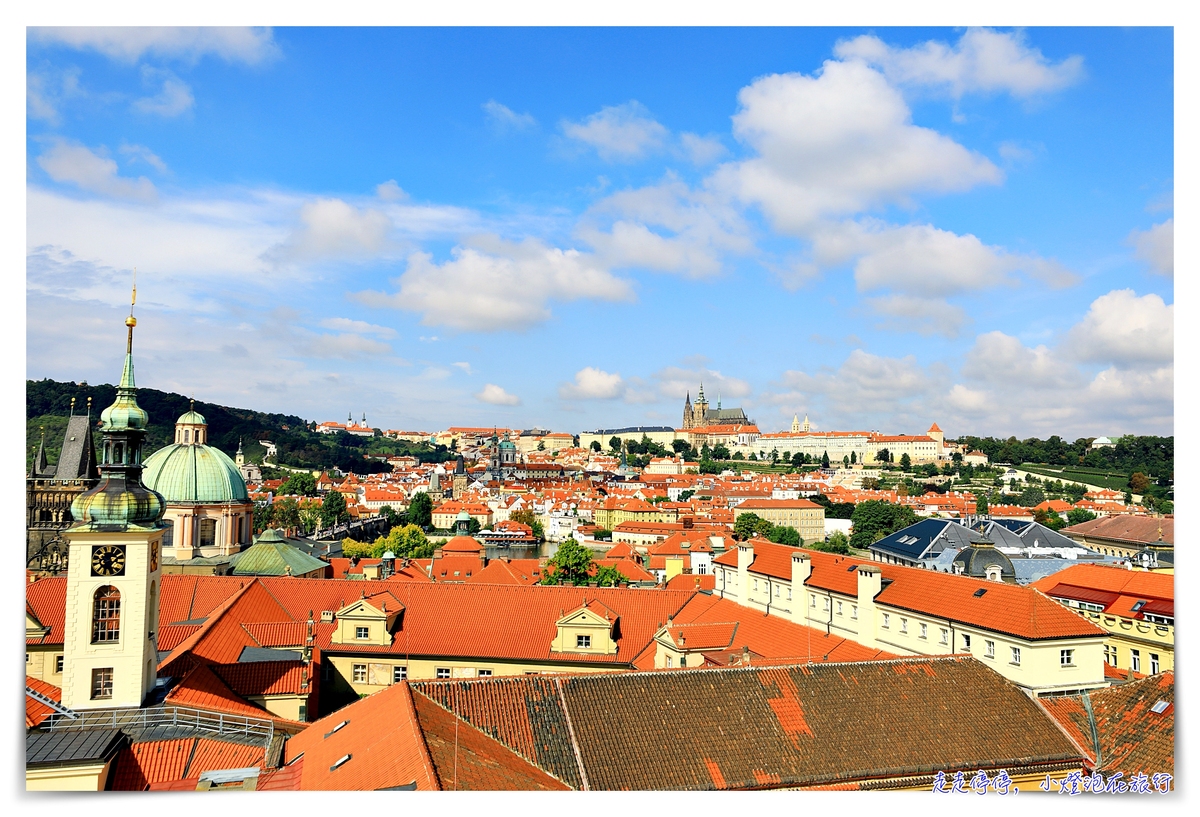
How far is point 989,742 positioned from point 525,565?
80.4 ft

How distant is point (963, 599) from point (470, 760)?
1346 cm

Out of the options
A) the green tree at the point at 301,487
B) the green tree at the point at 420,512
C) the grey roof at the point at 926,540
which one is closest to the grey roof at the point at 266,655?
the grey roof at the point at 926,540

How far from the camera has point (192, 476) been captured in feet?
108

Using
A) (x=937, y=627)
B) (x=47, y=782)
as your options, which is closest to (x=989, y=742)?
(x=937, y=627)

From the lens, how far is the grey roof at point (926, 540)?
46.7m

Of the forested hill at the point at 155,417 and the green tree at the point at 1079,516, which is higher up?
the forested hill at the point at 155,417

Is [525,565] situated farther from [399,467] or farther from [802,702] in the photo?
[399,467]

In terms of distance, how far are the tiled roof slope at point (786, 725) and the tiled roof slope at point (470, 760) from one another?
1.39 feet

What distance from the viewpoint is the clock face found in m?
13.6

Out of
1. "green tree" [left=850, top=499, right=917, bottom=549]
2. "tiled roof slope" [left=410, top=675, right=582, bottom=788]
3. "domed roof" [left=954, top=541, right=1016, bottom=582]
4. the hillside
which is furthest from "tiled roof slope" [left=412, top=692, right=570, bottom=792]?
"green tree" [left=850, top=499, right=917, bottom=549]

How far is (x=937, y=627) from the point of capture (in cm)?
1967

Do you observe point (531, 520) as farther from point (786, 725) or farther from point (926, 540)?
point (786, 725)

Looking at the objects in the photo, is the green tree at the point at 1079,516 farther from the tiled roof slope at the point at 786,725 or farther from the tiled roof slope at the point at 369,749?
the tiled roof slope at the point at 369,749

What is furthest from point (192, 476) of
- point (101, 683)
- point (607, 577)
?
point (101, 683)
